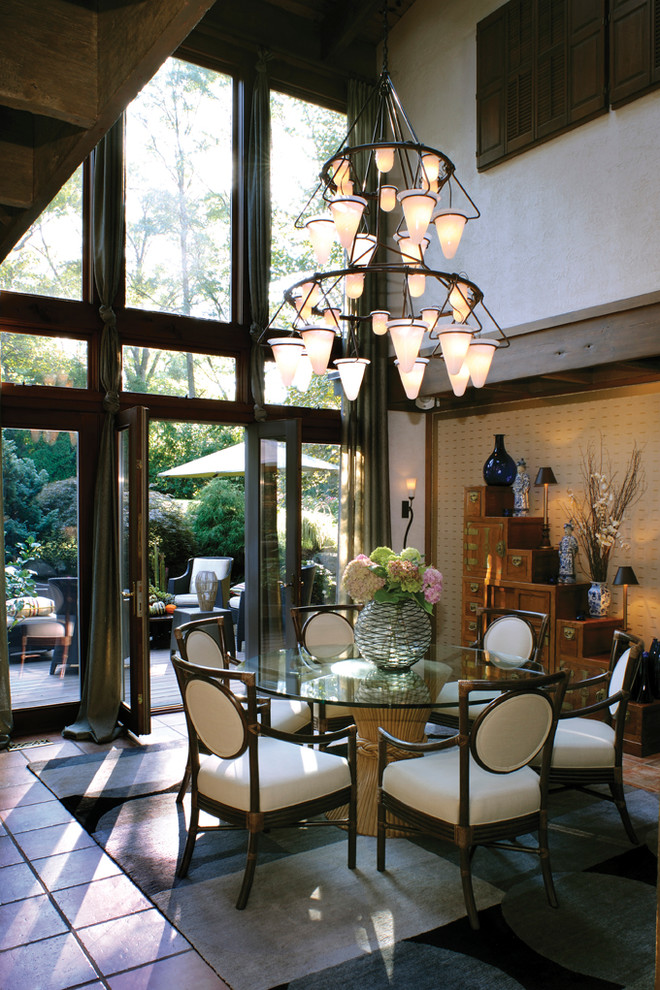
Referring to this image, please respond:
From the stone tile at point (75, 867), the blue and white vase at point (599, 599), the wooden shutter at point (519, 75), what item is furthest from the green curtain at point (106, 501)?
the blue and white vase at point (599, 599)

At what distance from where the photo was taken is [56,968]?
2455 millimetres

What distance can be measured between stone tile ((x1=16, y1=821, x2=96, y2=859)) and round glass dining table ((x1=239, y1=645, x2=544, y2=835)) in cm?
106

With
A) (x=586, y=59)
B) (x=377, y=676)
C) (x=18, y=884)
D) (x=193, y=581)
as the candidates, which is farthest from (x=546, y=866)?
(x=193, y=581)

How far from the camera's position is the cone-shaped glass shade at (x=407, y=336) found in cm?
317

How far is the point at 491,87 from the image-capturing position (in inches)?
216

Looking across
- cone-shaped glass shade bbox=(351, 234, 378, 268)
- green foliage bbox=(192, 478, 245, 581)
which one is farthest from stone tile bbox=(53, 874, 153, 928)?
green foliage bbox=(192, 478, 245, 581)

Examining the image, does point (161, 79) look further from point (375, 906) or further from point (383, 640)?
point (375, 906)

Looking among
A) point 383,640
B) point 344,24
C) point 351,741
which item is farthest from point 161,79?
point 351,741

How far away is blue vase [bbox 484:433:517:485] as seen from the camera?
5883 mm

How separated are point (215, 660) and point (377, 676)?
823 millimetres

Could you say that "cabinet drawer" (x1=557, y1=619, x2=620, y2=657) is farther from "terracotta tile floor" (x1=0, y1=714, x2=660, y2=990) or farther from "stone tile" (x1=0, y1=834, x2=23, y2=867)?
"stone tile" (x1=0, y1=834, x2=23, y2=867)

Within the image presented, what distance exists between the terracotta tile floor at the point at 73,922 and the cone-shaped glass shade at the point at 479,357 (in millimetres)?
2565

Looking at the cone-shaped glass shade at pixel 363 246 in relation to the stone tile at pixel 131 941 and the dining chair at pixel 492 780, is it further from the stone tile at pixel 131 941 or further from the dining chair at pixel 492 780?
the stone tile at pixel 131 941

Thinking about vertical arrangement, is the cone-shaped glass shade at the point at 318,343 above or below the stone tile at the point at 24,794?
above
